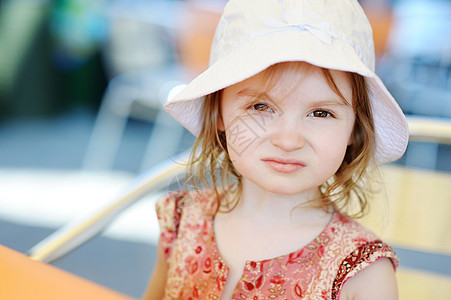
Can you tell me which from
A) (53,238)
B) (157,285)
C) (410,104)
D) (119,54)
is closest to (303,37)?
(157,285)

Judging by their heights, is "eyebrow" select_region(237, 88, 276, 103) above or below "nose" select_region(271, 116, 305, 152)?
above

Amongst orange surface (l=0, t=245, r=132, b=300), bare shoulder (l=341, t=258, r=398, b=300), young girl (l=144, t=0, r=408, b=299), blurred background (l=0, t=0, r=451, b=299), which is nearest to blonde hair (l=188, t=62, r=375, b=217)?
young girl (l=144, t=0, r=408, b=299)

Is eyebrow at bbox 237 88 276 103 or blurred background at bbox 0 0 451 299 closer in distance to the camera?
eyebrow at bbox 237 88 276 103

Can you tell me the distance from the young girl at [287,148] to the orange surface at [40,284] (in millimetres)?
255

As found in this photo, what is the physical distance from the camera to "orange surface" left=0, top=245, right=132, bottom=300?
1.43ft

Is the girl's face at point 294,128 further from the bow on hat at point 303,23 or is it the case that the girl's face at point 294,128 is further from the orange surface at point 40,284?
the orange surface at point 40,284

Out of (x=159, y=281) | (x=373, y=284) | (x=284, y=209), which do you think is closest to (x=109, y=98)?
(x=159, y=281)

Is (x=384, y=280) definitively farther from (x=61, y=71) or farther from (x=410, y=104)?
(x=61, y=71)

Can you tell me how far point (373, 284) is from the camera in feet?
2.19

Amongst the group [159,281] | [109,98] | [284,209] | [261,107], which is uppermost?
[109,98]

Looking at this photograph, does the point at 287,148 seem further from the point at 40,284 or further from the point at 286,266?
the point at 40,284

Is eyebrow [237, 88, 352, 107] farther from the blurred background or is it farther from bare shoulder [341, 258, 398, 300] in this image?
the blurred background

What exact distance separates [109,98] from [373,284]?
9.71 ft

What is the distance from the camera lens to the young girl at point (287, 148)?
62cm
